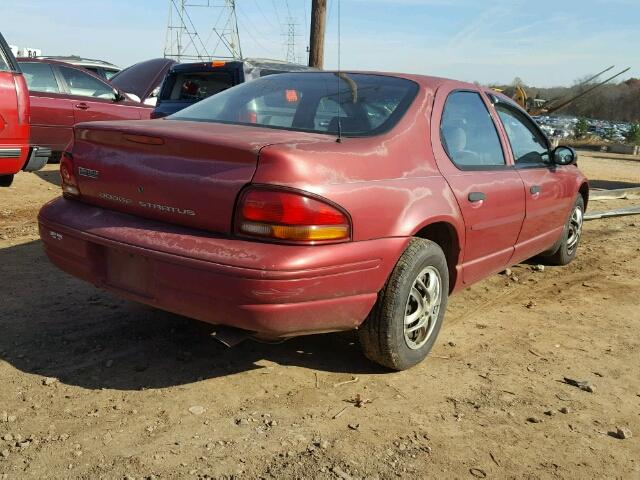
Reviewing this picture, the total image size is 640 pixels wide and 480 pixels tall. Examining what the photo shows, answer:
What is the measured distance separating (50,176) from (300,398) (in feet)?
24.4

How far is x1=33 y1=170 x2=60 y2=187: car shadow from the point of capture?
886 cm

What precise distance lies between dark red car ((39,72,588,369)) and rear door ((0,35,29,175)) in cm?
293

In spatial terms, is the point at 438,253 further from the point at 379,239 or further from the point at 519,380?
the point at 519,380

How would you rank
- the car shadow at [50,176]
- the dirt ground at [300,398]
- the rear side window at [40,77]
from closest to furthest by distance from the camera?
the dirt ground at [300,398]
the car shadow at [50,176]
the rear side window at [40,77]

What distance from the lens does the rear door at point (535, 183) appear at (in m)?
4.54

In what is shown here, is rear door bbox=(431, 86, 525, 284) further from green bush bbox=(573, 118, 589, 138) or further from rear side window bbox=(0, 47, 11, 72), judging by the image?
green bush bbox=(573, 118, 589, 138)

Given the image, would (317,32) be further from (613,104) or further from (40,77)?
(613,104)

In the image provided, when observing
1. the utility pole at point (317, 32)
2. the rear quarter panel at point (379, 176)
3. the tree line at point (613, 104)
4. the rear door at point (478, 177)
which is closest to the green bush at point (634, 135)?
the tree line at point (613, 104)

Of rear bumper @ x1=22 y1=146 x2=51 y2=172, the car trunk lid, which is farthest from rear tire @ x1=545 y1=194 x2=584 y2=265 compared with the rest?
rear bumper @ x1=22 y1=146 x2=51 y2=172

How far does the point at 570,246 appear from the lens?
6027 millimetres

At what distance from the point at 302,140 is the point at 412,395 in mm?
1365

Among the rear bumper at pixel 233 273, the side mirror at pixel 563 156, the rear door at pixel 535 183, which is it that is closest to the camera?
the rear bumper at pixel 233 273

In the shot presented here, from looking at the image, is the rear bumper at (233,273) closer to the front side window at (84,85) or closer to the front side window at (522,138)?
the front side window at (522,138)

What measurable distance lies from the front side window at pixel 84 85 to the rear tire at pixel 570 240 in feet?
23.8
